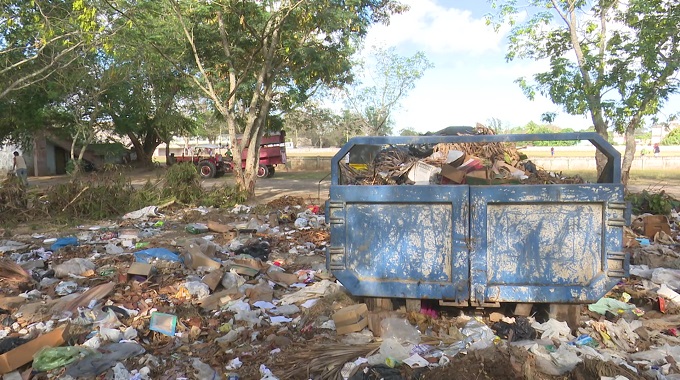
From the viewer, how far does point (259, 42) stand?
12508 mm

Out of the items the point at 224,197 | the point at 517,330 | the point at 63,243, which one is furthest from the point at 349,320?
the point at 224,197

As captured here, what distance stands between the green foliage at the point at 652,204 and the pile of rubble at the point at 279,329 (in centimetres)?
303

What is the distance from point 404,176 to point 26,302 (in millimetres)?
3541

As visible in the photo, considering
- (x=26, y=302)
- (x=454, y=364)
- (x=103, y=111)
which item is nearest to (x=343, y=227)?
(x=454, y=364)

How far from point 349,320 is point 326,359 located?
0.50 metres

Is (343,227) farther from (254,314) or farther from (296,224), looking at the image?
(296,224)

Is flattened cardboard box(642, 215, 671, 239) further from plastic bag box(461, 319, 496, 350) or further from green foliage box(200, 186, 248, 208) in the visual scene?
green foliage box(200, 186, 248, 208)

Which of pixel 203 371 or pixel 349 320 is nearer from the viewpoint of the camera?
pixel 203 371

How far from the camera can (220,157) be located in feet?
73.3

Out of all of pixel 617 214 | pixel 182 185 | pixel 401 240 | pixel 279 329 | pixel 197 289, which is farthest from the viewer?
pixel 182 185

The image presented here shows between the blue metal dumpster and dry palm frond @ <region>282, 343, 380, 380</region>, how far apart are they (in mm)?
527

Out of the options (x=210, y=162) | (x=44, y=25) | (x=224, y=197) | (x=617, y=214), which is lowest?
(x=224, y=197)

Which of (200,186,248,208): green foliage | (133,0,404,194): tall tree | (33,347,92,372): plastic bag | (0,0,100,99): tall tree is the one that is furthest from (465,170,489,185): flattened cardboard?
(200,186,248,208): green foliage

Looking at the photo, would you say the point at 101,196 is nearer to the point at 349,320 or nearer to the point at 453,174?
the point at 349,320
